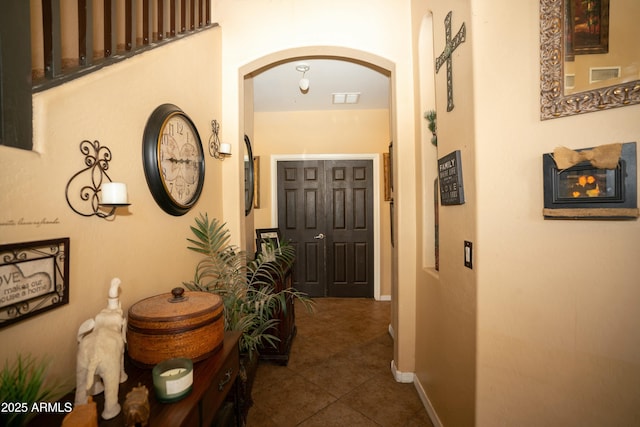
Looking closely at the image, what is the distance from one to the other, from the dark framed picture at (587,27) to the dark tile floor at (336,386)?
7.43 feet

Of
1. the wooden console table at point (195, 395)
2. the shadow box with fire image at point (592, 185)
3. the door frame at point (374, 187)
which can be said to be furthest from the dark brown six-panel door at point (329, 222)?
the shadow box with fire image at point (592, 185)

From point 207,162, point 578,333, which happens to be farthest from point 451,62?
point 207,162

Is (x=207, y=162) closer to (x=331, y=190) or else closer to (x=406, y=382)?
(x=406, y=382)

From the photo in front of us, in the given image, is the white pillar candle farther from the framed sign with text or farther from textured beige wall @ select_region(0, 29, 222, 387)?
the framed sign with text

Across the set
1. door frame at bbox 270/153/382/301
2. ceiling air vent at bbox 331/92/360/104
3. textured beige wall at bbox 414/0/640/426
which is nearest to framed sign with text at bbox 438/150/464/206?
textured beige wall at bbox 414/0/640/426

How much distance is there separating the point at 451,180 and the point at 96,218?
1718mm

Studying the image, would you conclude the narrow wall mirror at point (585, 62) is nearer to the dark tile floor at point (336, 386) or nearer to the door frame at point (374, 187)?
the dark tile floor at point (336, 386)

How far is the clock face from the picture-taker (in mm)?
1540

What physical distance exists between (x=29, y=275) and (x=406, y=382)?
98.7 inches

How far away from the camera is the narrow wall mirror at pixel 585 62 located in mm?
1076

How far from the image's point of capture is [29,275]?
0.86m

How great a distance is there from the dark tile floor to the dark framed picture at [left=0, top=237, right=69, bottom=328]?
1573 mm

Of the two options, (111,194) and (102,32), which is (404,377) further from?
(102,32)

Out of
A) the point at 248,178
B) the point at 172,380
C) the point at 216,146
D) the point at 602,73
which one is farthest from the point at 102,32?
the point at 602,73
